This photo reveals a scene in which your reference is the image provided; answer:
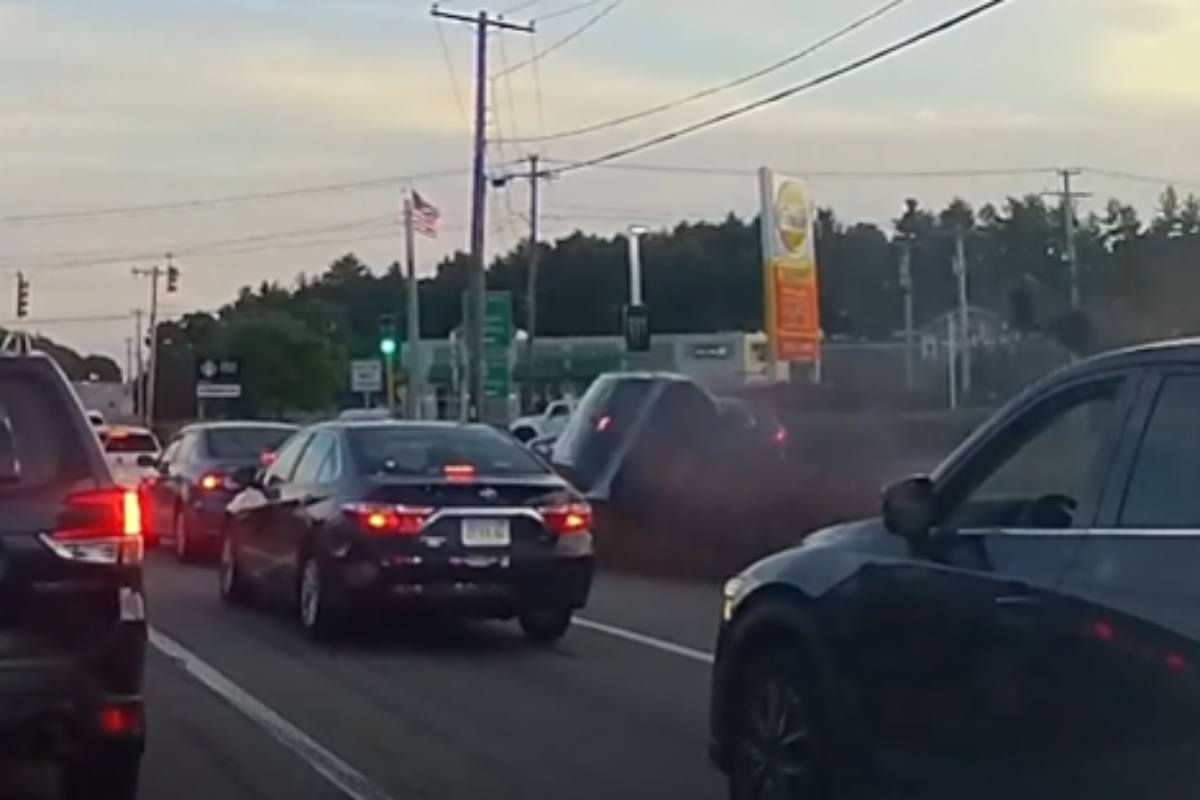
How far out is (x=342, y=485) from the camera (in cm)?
1523

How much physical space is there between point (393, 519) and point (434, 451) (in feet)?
2.95

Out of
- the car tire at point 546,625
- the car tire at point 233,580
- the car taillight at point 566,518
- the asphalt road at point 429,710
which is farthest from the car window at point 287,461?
the car taillight at point 566,518

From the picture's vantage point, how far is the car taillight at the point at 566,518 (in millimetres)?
14891

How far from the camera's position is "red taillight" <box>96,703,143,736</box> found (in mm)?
8234

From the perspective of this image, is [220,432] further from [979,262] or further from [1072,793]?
[979,262]

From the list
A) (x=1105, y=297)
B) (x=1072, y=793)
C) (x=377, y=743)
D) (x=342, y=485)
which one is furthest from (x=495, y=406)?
(x=1072, y=793)

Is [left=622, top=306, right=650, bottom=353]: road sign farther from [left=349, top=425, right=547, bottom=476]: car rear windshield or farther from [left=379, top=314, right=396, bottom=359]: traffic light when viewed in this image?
[left=349, top=425, right=547, bottom=476]: car rear windshield

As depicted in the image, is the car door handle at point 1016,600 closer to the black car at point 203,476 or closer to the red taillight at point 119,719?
the red taillight at point 119,719

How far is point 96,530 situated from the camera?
8234mm

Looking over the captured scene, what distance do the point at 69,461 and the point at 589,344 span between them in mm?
80016

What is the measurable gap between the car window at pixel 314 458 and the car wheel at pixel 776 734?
25.5 ft

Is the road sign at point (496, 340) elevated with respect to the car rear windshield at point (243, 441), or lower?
elevated

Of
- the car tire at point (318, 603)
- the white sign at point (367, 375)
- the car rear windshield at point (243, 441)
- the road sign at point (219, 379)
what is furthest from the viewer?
the road sign at point (219, 379)

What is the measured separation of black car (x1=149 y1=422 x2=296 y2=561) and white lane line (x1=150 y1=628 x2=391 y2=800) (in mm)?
7738
